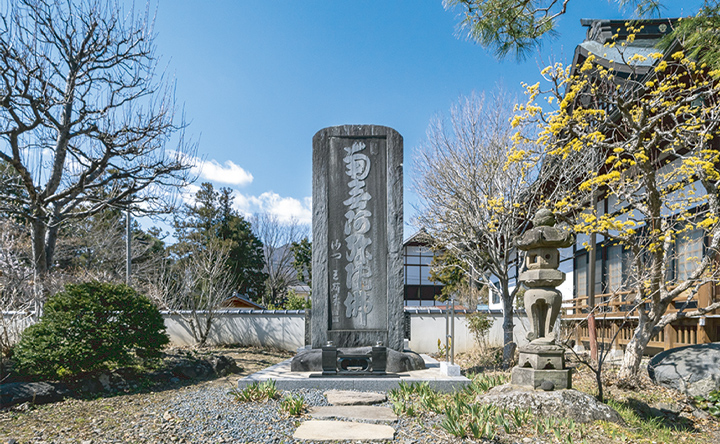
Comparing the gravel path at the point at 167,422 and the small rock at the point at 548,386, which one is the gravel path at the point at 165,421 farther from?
the small rock at the point at 548,386

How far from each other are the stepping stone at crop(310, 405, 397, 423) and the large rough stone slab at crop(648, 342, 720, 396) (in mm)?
4714

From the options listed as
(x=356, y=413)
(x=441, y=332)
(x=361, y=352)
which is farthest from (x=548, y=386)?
(x=441, y=332)

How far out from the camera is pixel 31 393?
625cm

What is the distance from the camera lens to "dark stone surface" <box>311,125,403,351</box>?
26.7ft

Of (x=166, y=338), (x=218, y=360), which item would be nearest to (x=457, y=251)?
(x=218, y=360)

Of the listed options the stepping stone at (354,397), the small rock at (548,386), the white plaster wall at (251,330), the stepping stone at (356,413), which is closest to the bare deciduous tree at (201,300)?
the white plaster wall at (251,330)

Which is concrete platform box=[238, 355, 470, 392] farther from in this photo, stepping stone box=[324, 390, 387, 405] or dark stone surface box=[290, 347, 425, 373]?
dark stone surface box=[290, 347, 425, 373]

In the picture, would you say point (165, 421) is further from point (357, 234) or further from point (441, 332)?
point (441, 332)

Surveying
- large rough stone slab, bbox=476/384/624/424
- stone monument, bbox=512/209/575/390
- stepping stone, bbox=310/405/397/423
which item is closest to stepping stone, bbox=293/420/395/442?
stepping stone, bbox=310/405/397/423

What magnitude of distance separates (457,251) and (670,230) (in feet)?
19.0

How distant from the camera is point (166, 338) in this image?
8203mm

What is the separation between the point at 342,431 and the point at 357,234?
14.2 feet

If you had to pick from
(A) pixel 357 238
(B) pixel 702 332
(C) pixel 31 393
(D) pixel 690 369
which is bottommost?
(C) pixel 31 393

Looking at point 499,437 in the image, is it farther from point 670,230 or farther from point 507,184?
point 507,184
